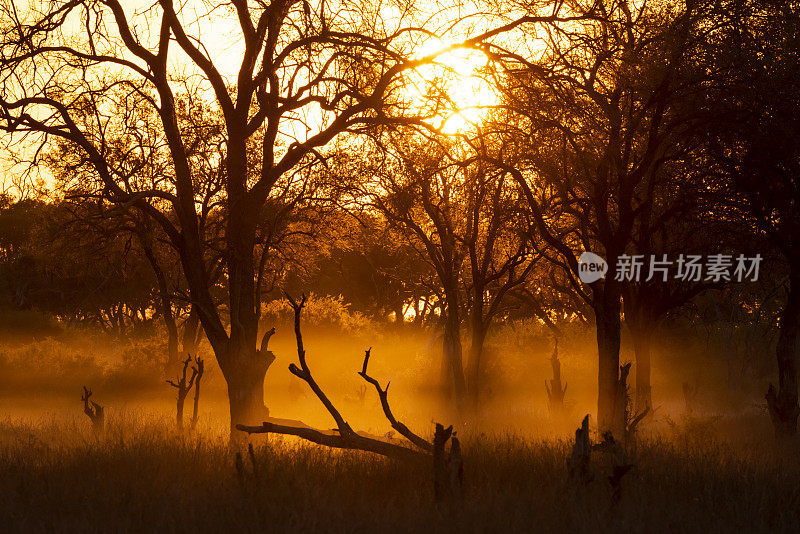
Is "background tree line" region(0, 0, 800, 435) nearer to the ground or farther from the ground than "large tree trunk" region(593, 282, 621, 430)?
farther from the ground

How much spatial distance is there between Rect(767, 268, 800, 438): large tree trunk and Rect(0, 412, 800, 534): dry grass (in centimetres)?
462

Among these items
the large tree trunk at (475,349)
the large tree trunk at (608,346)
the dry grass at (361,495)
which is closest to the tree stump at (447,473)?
the dry grass at (361,495)

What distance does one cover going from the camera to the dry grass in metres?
8.56

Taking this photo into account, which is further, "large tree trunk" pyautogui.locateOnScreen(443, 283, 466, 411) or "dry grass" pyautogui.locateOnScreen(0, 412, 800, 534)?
"large tree trunk" pyautogui.locateOnScreen(443, 283, 466, 411)

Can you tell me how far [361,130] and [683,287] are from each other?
1156 cm

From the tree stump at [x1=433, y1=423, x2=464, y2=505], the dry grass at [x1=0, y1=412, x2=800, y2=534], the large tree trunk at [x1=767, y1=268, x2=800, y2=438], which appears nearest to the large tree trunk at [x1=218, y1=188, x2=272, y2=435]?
the dry grass at [x1=0, y1=412, x2=800, y2=534]

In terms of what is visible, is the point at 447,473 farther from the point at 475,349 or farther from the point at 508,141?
the point at 475,349

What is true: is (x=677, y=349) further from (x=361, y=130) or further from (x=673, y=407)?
(x=361, y=130)

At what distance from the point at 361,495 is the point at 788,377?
1078 centimetres

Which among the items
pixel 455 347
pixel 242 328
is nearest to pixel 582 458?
pixel 242 328

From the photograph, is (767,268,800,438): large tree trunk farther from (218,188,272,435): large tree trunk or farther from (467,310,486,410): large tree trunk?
(218,188,272,435): large tree trunk

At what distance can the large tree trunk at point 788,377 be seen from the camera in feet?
54.5

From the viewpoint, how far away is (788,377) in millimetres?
16750

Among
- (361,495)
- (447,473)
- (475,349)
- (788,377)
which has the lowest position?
(361,495)
